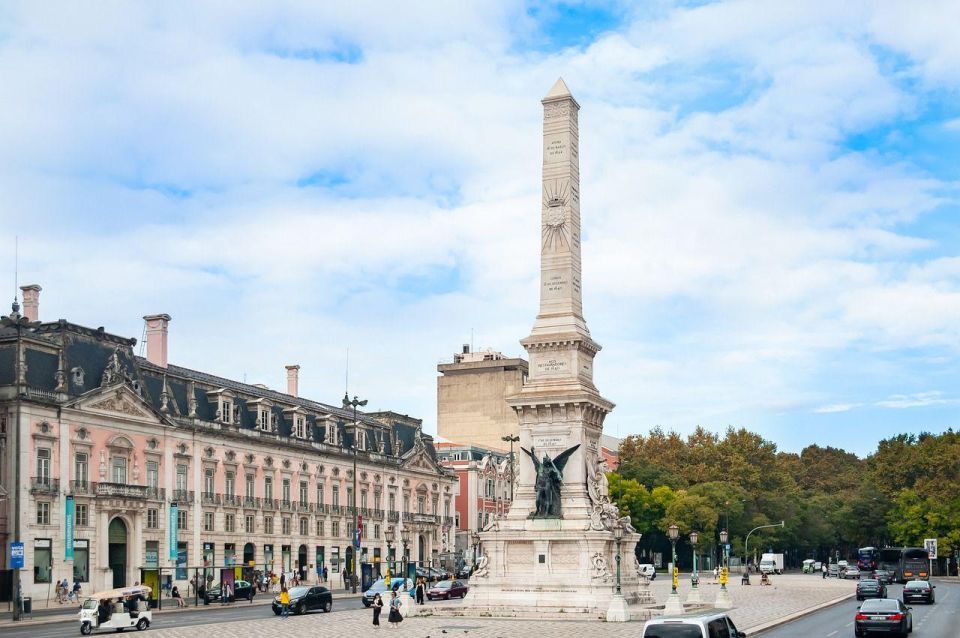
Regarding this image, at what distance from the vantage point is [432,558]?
10850cm

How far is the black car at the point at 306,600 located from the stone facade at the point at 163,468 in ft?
39.7

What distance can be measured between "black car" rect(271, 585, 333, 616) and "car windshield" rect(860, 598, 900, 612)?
27.3 meters

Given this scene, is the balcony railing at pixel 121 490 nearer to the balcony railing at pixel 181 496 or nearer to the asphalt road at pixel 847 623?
the balcony railing at pixel 181 496

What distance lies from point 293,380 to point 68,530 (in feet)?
115

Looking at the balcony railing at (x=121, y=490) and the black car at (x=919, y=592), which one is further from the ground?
A: the balcony railing at (x=121, y=490)

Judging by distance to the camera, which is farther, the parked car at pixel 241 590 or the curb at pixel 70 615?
the parked car at pixel 241 590

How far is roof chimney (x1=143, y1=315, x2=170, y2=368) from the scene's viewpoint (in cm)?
7975

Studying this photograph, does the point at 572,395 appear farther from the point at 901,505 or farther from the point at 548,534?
the point at 901,505

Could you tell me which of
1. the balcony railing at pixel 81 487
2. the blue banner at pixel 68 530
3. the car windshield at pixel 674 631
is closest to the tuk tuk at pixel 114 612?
the blue banner at pixel 68 530

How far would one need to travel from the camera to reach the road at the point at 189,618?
1780 inches

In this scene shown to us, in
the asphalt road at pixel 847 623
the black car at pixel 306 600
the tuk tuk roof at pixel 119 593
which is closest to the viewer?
the asphalt road at pixel 847 623

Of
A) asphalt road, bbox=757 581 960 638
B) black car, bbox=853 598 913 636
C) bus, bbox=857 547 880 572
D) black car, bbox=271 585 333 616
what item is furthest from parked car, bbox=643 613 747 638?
bus, bbox=857 547 880 572

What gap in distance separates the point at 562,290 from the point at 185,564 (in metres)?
35.7

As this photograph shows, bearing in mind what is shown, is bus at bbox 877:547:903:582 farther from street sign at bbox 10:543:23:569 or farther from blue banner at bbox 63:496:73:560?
street sign at bbox 10:543:23:569
